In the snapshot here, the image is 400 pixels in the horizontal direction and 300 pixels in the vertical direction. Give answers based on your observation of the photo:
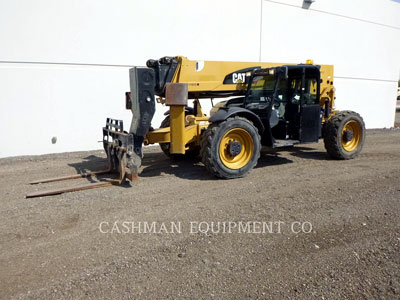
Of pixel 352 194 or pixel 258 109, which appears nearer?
pixel 352 194

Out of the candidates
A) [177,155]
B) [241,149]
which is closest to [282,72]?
[241,149]

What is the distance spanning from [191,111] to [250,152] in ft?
6.74

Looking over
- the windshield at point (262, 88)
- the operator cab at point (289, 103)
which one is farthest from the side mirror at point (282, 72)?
the windshield at point (262, 88)

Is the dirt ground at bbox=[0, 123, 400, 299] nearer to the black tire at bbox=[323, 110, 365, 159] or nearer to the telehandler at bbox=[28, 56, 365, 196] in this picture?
the telehandler at bbox=[28, 56, 365, 196]

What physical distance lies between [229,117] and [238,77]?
1.28 metres

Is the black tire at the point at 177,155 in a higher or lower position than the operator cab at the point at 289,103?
lower

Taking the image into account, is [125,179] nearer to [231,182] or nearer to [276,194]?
[231,182]

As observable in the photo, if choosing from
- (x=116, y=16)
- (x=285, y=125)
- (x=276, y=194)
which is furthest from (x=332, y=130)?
(x=116, y=16)

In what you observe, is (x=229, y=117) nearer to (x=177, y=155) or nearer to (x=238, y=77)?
(x=238, y=77)

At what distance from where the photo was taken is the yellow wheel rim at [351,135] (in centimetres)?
775

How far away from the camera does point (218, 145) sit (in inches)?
233

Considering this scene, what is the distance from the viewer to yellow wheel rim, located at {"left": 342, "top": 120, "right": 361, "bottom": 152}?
7.75 metres

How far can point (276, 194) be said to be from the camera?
525 centimetres

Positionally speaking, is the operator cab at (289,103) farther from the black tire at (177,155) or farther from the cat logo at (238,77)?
the black tire at (177,155)
